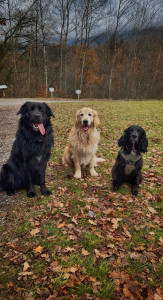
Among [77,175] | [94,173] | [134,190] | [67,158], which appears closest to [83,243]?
[134,190]

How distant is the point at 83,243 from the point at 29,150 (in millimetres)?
1663

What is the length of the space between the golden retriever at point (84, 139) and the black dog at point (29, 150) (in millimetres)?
1009

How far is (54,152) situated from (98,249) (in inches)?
149

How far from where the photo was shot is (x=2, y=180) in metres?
3.41

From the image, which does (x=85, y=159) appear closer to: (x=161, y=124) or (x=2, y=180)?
(x=2, y=180)

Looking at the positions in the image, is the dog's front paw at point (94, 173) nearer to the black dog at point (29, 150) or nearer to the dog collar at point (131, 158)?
the dog collar at point (131, 158)

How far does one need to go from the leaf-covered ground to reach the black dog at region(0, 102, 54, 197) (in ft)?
1.08

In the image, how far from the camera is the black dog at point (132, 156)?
11.8 feet

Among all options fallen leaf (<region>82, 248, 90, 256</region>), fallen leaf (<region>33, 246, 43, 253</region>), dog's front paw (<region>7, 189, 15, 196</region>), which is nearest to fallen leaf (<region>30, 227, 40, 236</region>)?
fallen leaf (<region>33, 246, 43, 253</region>)

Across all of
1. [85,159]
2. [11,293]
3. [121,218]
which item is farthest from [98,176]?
[11,293]

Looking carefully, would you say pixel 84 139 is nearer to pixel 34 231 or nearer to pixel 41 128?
pixel 41 128

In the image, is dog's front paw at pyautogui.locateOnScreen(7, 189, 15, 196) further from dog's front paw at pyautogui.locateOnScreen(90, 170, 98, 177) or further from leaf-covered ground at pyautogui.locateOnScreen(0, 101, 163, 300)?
dog's front paw at pyautogui.locateOnScreen(90, 170, 98, 177)

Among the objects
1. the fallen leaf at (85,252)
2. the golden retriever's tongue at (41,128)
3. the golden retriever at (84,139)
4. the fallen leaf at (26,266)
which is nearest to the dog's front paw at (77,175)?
the golden retriever at (84,139)

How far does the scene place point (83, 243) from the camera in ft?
8.34
